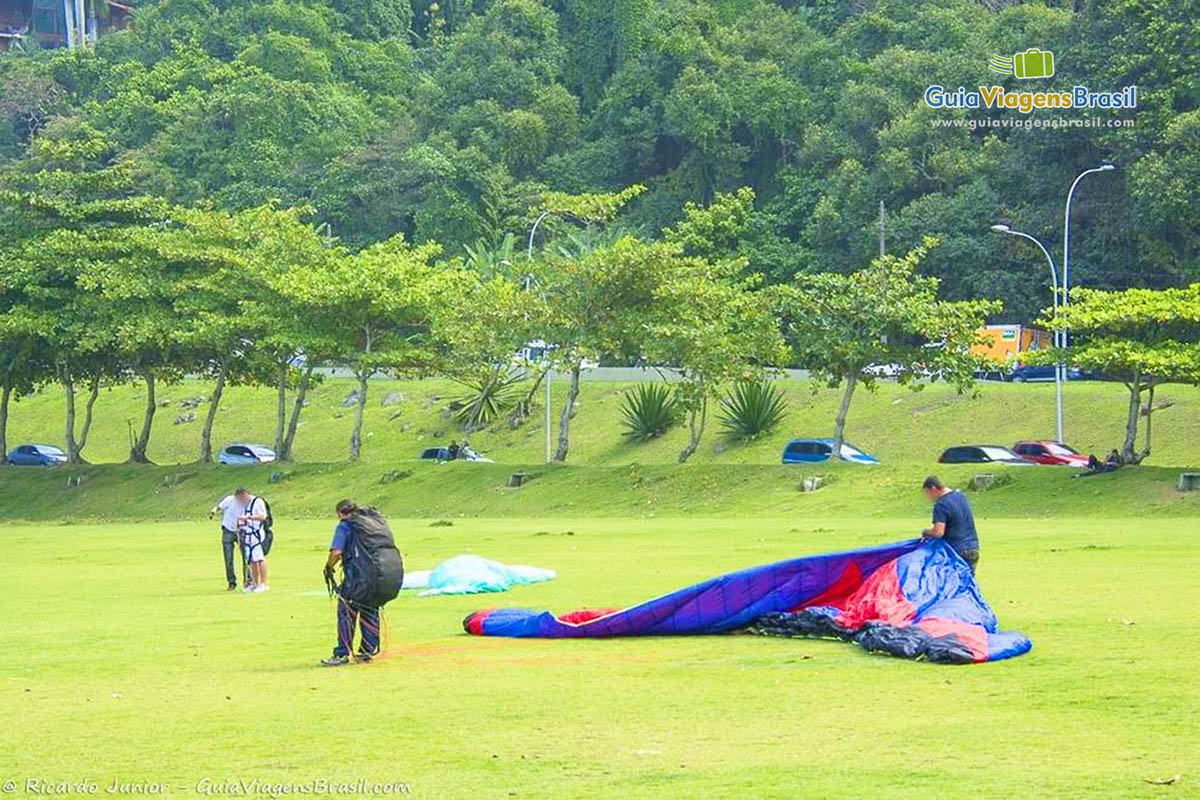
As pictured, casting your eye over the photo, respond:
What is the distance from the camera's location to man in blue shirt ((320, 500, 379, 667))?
17703 millimetres

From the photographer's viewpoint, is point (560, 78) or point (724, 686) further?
point (560, 78)

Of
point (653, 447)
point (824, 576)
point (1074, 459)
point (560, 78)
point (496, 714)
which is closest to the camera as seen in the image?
point (496, 714)

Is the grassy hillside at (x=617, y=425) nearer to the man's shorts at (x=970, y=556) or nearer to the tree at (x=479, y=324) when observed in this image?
the tree at (x=479, y=324)

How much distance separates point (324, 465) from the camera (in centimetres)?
6419

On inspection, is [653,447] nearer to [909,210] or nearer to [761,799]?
[909,210]

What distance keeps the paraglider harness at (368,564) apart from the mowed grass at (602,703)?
2.60ft

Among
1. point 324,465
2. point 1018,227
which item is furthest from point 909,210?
point 324,465

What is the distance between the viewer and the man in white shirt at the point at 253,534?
2695cm

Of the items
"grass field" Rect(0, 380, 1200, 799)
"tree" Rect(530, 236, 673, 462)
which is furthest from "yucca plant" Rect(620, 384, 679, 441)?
"grass field" Rect(0, 380, 1200, 799)

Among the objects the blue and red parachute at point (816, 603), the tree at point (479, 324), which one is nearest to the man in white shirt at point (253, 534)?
the blue and red parachute at point (816, 603)

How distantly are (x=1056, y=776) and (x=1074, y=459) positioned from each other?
48.6 metres

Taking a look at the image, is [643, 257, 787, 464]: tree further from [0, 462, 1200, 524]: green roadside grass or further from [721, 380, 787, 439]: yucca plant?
[721, 380, 787, 439]: yucca plant

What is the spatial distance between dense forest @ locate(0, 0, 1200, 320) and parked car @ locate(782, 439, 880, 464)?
815 inches

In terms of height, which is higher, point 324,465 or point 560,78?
point 560,78
